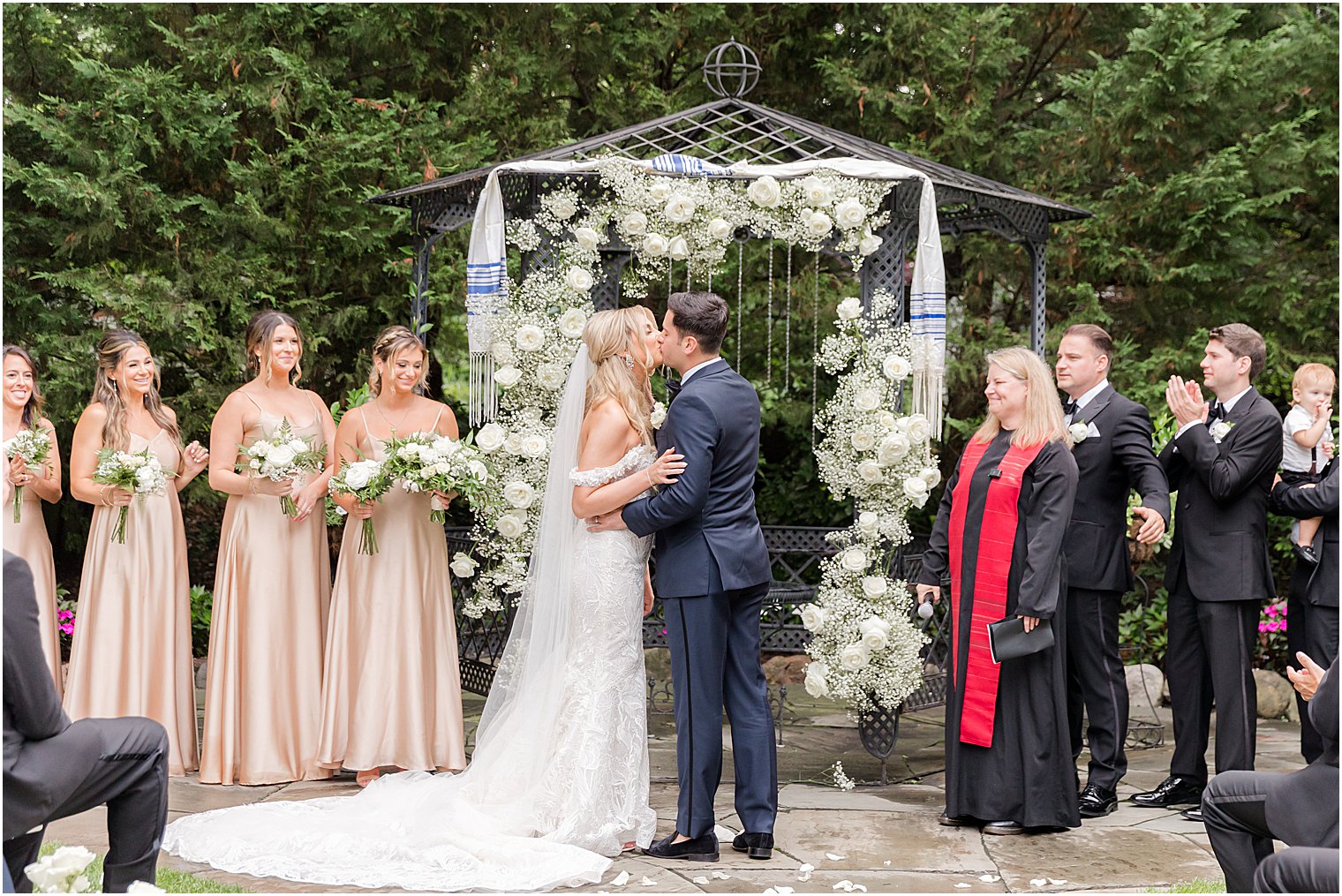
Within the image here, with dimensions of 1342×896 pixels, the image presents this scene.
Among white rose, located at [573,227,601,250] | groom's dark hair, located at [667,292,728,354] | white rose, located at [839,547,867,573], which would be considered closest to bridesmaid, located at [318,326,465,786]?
white rose, located at [573,227,601,250]

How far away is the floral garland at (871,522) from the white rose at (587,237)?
4.12 feet

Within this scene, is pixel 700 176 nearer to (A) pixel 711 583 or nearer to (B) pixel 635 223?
(B) pixel 635 223

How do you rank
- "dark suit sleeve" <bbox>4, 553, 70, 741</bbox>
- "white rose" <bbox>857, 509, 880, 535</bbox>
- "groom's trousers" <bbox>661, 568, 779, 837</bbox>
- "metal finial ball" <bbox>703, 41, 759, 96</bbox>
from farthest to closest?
"metal finial ball" <bbox>703, 41, 759, 96</bbox>, "white rose" <bbox>857, 509, 880, 535</bbox>, "groom's trousers" <bbox>661, 568, 779, 837</bbox>, "dark suit sleeve" <bbox>4, 553, 70, 741</bbox>

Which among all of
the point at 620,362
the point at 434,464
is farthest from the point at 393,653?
the point at 620,362

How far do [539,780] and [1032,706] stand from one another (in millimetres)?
2047

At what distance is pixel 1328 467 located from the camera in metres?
5.74

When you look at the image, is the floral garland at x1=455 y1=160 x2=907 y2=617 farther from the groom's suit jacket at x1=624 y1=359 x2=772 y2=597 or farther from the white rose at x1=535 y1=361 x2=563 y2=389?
the groom's suit jacket at x1=624 y1=359 x2=772 y2=597

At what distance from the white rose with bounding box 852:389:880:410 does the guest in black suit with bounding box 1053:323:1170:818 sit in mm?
887

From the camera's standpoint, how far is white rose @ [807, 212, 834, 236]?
6.12 meters

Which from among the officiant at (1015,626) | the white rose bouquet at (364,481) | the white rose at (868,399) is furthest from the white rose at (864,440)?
the white rose bouquet at (364,481)

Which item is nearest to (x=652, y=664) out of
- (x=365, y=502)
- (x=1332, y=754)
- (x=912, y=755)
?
(x=912, y=755)

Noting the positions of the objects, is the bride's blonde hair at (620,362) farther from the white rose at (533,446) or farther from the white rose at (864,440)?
the white rose at (864,440)

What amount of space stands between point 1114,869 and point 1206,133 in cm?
597

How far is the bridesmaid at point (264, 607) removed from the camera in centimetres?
587
